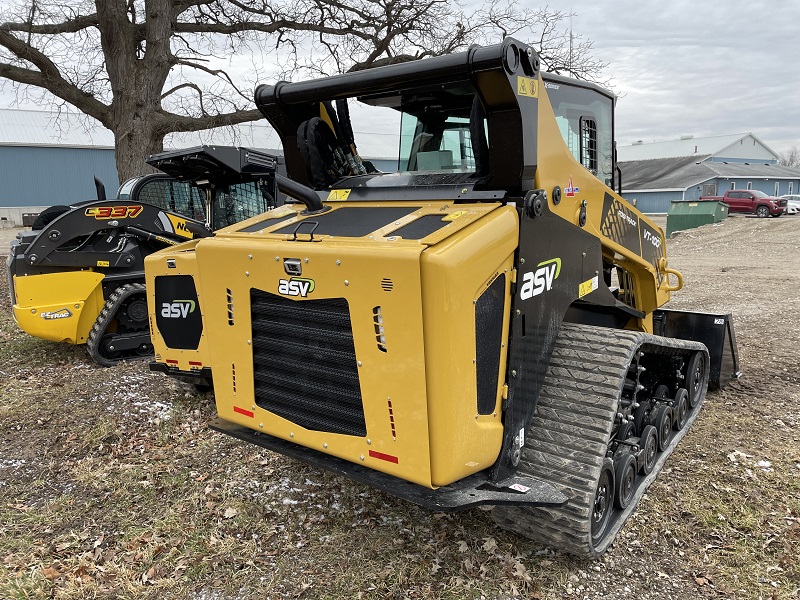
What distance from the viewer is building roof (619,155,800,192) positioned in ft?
145

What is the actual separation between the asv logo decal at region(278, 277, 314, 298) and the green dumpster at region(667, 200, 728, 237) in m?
25.3

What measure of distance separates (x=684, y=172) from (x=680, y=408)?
4629cm

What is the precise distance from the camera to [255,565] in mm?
3430

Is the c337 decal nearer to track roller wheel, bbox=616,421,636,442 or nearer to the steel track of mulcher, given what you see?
the steel track of mulcher

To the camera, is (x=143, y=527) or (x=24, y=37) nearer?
(x=143, y=527)

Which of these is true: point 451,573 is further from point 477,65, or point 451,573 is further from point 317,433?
point 477,65

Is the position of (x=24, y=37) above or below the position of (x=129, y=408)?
above

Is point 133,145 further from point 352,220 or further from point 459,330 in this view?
point 459,330

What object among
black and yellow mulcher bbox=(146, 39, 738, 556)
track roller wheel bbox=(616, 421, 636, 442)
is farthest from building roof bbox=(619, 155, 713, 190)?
black and yellow mulcher bbox=(146, 39, 738, 556)

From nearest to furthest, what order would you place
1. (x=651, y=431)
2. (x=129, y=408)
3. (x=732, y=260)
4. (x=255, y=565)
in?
(x=255, y=565) < (x=651, y=431) < (x=129, y=408) < (x=732, y=260)

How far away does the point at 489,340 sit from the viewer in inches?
113

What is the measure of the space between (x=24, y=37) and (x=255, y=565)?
1344 centimetres

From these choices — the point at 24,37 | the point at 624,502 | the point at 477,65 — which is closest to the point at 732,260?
the point at 624,502

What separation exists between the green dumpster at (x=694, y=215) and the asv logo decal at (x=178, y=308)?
78.7ft
